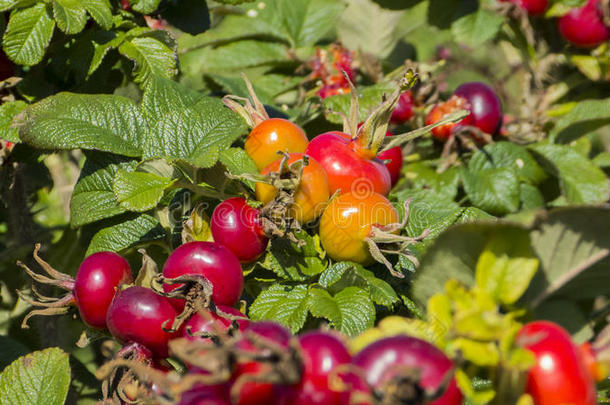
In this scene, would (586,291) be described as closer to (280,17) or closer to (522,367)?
(522,367)

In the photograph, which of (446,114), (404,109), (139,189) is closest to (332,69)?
(404,109)

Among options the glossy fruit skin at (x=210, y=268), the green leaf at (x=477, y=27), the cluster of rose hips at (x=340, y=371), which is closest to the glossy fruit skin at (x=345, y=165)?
the glossy fruit skin at (x=210, y=268)

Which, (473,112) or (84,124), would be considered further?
(473,112)

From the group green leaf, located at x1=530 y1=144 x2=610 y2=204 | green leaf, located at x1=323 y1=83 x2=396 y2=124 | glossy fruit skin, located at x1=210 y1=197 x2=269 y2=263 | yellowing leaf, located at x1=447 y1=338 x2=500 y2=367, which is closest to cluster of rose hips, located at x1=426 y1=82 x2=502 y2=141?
green leaf, located at x1=530 y1=144 x2=610 y2=204

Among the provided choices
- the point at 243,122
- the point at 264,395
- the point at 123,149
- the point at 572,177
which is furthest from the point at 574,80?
the point at 264,395

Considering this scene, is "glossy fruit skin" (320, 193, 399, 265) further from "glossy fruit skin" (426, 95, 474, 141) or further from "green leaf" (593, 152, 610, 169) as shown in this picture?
"green leaf" (593, 152, 610, 169)

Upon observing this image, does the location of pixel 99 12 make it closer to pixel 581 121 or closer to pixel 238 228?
pixel 238 228

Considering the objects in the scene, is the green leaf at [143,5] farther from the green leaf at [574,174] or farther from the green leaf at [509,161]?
the green leaf at [574,174]
